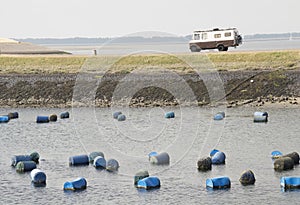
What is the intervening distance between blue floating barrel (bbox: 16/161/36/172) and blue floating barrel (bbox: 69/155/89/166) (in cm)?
251

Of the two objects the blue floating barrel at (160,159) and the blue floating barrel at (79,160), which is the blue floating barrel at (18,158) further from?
the blue floating barrel at (160,159)

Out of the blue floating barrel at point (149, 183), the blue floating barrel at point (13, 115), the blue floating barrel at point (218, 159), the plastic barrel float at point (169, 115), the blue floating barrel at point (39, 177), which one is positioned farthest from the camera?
the blue floating barrel at point (13, 115)

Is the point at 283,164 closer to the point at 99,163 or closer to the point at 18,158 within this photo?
the point at 99,163

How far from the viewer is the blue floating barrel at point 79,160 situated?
5288 cm

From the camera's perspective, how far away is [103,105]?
87188 millimetres

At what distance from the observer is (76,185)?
1788 inches

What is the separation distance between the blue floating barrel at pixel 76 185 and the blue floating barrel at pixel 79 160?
7.14 m

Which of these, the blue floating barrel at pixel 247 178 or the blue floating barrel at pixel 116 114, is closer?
the blue floating barrel at pixel 247 178

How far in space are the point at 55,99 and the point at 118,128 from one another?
21930 millimetres

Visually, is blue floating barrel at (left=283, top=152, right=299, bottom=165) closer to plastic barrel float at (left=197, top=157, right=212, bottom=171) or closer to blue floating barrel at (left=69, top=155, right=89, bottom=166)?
plastic barrel float at (left=197, top=157, right=212, bottom=171)

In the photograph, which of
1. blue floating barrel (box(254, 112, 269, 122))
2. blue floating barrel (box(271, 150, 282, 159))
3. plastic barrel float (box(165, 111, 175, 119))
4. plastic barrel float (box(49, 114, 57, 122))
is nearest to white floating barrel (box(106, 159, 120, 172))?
blue floating barrel (box(271, 150, 282, 159))

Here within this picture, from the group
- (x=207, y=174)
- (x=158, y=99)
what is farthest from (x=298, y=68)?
(x=207, y=174)

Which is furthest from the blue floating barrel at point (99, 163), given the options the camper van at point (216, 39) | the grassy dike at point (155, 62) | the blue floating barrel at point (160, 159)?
the camper van at point (216, 39)

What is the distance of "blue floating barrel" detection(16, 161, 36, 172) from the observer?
51.2m
